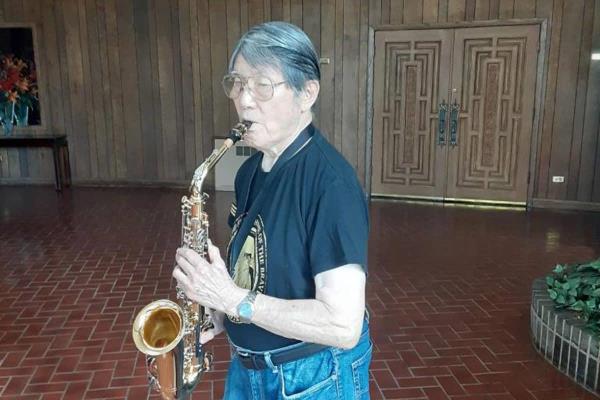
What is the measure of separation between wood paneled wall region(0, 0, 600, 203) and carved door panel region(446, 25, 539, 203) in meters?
0.20

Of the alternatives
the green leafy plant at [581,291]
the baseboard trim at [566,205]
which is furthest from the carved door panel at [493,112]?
the green leafy plant at [581,291]

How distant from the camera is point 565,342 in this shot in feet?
10.4

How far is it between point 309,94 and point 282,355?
636 mm

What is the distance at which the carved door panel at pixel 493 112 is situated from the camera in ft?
23.1

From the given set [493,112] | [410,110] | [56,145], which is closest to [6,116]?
[56,145]

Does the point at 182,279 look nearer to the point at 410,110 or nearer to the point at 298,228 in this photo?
the point at 298,228

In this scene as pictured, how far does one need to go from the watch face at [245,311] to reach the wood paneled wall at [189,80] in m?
6.67

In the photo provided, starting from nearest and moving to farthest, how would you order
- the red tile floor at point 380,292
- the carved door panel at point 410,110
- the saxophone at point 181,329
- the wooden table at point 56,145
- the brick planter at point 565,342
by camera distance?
the saxophone at point 181,329 < the brick planter at point 565,342 < the red tile floor at point 380,292 < the carved door panel at point 410,110 < the wooden table at point 56,145

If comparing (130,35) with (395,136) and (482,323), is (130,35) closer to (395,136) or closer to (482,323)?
(395,136)

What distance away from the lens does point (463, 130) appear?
7418mm

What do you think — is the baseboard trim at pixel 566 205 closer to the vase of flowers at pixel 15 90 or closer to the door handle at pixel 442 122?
the door handle at pixel 442 122

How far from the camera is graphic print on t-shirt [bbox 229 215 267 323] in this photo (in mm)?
1352

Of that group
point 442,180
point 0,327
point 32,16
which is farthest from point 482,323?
point 32,16

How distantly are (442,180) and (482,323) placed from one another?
156 inches
